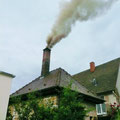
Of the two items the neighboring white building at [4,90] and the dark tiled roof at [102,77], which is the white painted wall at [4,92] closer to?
the neighboring white building at [4,90]

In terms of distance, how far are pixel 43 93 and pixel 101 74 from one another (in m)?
12.6

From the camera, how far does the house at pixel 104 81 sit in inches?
680

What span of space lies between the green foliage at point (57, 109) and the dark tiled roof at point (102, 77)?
11018 mm

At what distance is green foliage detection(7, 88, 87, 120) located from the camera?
7254 millimetres

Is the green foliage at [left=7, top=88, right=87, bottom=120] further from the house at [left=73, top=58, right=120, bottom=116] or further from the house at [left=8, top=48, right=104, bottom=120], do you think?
the house at [left=73, top=58, right=120, bottom=116]

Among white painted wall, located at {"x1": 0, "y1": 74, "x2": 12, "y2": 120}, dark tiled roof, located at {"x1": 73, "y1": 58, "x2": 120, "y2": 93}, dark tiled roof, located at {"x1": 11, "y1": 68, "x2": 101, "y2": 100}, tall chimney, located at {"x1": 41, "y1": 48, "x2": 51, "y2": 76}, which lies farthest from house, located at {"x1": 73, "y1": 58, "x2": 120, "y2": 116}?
white painted wall, located at {"x1": 0, "y1": 74, "x2": 12, "y2": 120}

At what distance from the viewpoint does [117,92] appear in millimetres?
17797

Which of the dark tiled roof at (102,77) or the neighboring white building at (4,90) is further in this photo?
the dark tiled roof at (102,77)

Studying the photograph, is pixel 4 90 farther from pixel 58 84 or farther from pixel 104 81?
pixel 104 81

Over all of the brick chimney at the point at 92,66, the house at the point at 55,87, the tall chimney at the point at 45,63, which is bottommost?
the house at the point at 55,87

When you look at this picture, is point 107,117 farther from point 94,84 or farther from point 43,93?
point 43,93

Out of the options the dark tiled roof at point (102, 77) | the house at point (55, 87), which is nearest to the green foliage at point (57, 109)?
the house at point (55, 87)

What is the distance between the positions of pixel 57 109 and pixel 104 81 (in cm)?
1312

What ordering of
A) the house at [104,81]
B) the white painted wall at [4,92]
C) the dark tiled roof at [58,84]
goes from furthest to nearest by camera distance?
the house at [104,81] < the dark tiled roof at [58,84] < the white painted wall at [4,92]
